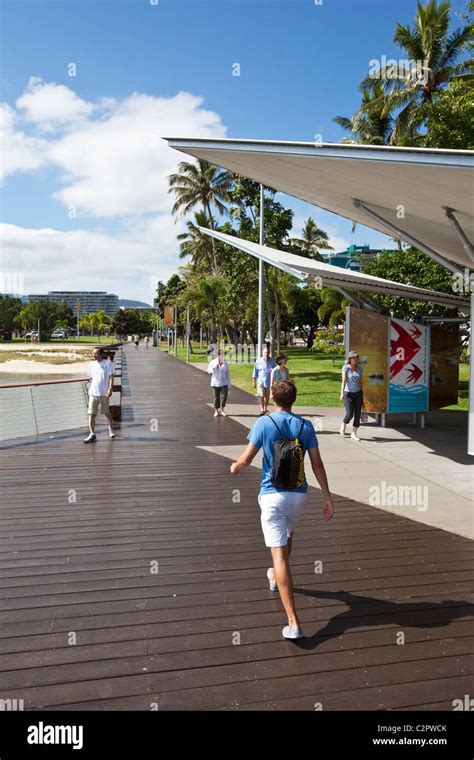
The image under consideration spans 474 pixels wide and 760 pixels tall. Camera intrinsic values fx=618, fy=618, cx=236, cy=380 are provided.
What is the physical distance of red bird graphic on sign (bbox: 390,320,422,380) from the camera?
526 inches

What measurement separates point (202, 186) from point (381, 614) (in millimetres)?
51282

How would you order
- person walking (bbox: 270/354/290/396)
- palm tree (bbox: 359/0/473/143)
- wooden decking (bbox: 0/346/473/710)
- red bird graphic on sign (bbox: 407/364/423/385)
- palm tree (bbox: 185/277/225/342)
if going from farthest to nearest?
1. palm tree (bbox: 185/277/225/342)
2. palm tree (bbox: 359/0/473/143)
3. red bird graphic on sign (bbox: 407/364/423/385)
4. person walking (bbox: 270/354/290/396)
5. wooden decking (bbox: 0/346/473/710)

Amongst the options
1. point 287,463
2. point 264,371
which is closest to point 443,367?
point 264,371

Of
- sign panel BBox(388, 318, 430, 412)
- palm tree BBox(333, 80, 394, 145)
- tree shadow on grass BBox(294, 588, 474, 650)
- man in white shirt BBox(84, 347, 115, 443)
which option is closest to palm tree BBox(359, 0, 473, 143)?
palm tree BBox(333, 80, 394, 145)

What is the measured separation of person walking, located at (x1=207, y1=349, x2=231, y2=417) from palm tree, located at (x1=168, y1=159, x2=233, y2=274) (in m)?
37.0

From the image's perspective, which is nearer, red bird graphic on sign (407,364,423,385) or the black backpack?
the black backpack

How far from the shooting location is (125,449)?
36.0 ft

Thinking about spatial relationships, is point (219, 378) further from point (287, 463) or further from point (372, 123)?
point (372, 123)

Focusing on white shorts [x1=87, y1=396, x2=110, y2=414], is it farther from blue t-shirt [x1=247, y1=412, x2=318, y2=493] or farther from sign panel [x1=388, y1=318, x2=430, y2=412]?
blue t-shirt [x1=247, y1=412, x2=318, y2=493]

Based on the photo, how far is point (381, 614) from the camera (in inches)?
174

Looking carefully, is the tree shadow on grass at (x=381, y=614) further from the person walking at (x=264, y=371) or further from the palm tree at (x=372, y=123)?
the palm tree at (x=372, y=123)

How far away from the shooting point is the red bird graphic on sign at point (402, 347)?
43.8 feet
